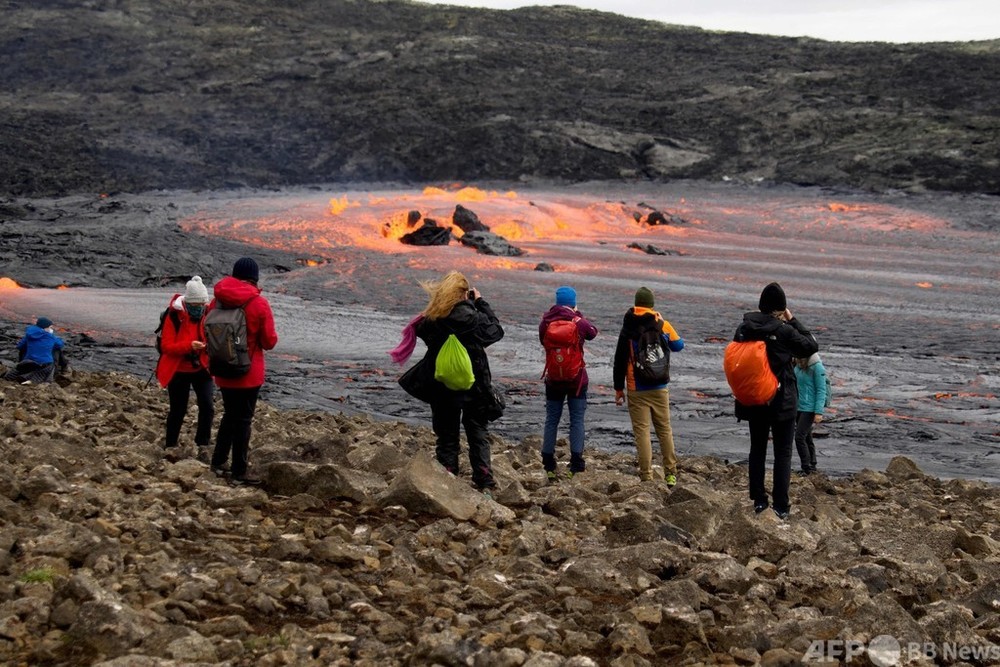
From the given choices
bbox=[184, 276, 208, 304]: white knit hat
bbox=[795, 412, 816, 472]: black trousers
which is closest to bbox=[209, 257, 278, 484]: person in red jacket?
bbox=[184, 276, 208, 304]: white knit hat

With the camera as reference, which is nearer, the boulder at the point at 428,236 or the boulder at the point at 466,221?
the boulder at the point at 428,236

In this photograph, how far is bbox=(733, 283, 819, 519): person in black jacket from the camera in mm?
8422

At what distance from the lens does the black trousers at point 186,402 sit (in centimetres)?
944

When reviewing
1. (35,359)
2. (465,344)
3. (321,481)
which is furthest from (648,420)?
(35,359)

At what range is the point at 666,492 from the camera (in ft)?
29.3

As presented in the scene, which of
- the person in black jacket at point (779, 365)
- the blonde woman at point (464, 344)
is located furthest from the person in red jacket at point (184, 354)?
the person in black jacket at point (779, 365)

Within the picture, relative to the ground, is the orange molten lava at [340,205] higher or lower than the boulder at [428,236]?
higher

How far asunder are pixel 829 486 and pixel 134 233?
3209 centimetres

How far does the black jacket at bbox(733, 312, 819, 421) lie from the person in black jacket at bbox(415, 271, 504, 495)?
183 centimetres

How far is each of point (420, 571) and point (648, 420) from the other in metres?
4.30

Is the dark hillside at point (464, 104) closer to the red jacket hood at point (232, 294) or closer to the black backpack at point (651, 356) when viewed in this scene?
the black backpack at point (651, 356)

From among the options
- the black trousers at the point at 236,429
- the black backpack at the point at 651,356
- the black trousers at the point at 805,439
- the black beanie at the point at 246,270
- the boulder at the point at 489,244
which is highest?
the black beanie at the point at 246,270

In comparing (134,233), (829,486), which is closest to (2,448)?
(829,486)

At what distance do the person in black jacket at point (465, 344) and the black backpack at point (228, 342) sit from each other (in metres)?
1.21
